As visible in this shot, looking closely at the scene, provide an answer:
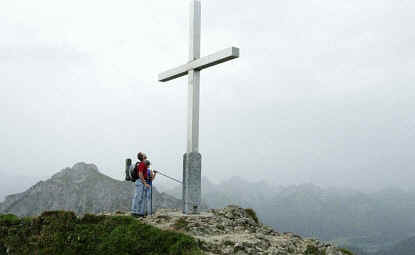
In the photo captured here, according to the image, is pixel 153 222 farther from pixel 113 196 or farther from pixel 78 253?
pixel 113 196

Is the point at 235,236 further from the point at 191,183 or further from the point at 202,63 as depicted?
the point at 202,63

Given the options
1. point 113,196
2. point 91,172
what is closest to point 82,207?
point 113,196

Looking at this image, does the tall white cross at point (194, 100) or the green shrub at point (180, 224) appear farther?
the tall white cross at point (194, 100)

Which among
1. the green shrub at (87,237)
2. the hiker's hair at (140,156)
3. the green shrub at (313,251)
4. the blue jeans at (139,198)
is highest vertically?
the hiker's hair at (140,156)

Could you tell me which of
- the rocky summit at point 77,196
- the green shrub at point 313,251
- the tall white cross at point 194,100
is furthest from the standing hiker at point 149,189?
the rocky summit at point 77,196

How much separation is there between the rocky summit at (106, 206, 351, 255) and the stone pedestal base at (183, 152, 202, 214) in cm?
43

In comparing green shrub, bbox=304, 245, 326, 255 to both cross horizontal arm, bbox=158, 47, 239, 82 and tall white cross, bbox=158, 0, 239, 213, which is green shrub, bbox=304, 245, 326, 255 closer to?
tall white cross, bbox=158, 0, 239, 213

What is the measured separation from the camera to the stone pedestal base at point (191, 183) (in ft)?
42.5

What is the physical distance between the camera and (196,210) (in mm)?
13055

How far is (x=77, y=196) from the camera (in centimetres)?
10288

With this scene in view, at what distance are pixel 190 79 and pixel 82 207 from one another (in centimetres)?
9283

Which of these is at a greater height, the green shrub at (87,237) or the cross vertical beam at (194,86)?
the cross vertical beam at (194,86)

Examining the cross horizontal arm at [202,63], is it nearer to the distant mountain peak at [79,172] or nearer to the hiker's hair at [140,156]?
the hiker's hair at [140,156]

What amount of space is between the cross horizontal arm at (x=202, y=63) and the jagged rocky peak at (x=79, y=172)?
103647 mm
